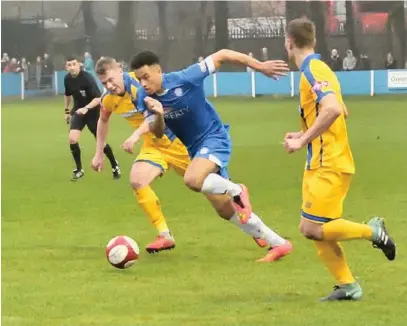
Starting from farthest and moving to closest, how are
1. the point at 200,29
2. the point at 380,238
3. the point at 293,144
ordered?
1. the point at 200,29
2. the point at 380,238
3. the point at 293,144

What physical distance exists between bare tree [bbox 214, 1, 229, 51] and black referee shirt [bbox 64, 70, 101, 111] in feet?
108

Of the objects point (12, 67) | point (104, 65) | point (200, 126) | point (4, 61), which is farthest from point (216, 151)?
point (4, 61)

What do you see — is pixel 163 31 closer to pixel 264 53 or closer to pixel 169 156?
pixel 264 53

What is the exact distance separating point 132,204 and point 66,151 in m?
9.59

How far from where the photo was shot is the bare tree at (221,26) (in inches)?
2002

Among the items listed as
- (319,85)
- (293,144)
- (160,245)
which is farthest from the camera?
(160,245)

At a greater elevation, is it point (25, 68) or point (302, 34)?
point (302, 34)

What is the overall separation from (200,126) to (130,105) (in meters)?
2.43

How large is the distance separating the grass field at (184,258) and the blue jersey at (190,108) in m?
1.06

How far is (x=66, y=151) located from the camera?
2325 centimetres

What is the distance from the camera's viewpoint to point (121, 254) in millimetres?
8953

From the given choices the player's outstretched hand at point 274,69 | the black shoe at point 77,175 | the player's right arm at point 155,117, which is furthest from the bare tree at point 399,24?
the player's outstretched hand at point 274,69

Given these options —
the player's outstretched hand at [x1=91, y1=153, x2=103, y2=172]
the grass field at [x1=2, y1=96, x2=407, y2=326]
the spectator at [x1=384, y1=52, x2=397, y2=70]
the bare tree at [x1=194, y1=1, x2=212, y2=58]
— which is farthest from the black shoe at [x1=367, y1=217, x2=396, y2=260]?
the bare tree at [x1=194, y1=1, x2=212, y2=58]

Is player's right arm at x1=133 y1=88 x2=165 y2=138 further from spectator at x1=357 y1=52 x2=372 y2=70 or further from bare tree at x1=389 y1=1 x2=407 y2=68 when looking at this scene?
bare tree at x1=389 y1=1 x2=407 y2=68
